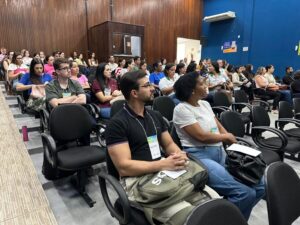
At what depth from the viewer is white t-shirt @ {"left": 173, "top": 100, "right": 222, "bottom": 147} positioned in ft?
5.49

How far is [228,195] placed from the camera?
1380 millimetres

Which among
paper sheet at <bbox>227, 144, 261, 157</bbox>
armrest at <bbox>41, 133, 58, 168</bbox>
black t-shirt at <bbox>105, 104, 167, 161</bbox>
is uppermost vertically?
black t-shirt at <bbox>105, 104, 167, 161</bbox>

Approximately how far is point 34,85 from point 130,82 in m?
2.25

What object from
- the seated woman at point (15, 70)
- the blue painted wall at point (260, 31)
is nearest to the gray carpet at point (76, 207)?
the seated woman at point (15, 70)

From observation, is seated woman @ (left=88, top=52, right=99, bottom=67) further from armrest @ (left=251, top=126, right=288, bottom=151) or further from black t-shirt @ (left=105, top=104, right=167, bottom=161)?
black t-shirt @ (left=105, top=104, right=167, bottom=161)

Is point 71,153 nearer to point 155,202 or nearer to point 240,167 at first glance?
point 155,202

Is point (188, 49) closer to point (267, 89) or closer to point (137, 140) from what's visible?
point (267, 89)

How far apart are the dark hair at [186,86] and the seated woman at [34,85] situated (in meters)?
1.91

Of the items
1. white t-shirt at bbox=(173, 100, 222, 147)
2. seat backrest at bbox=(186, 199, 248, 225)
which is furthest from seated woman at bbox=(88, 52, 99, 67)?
seat backrest at bbox=(186, 199, 248, 225)

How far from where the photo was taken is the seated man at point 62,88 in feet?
8.23

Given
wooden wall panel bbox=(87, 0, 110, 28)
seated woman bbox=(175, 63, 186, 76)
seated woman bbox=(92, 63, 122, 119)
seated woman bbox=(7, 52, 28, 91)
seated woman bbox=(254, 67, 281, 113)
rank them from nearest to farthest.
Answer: seated woman bbox=(92, 63, 122, 119), seated woman bbox=(7, 52, 28, 91), seated woman bbox=(175, 63, 186, 76), seated woman bbox=(254, 67, 281, 113), wooden wall panel bbox=(87, 0, 110, 28)

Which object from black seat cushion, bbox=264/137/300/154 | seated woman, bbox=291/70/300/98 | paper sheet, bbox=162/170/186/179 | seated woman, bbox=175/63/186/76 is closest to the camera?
paper sheet, bbox=162/170/186/179

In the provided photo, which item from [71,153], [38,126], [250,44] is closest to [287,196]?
[71,153]

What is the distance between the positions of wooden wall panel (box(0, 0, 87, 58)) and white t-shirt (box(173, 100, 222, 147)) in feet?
25.0
